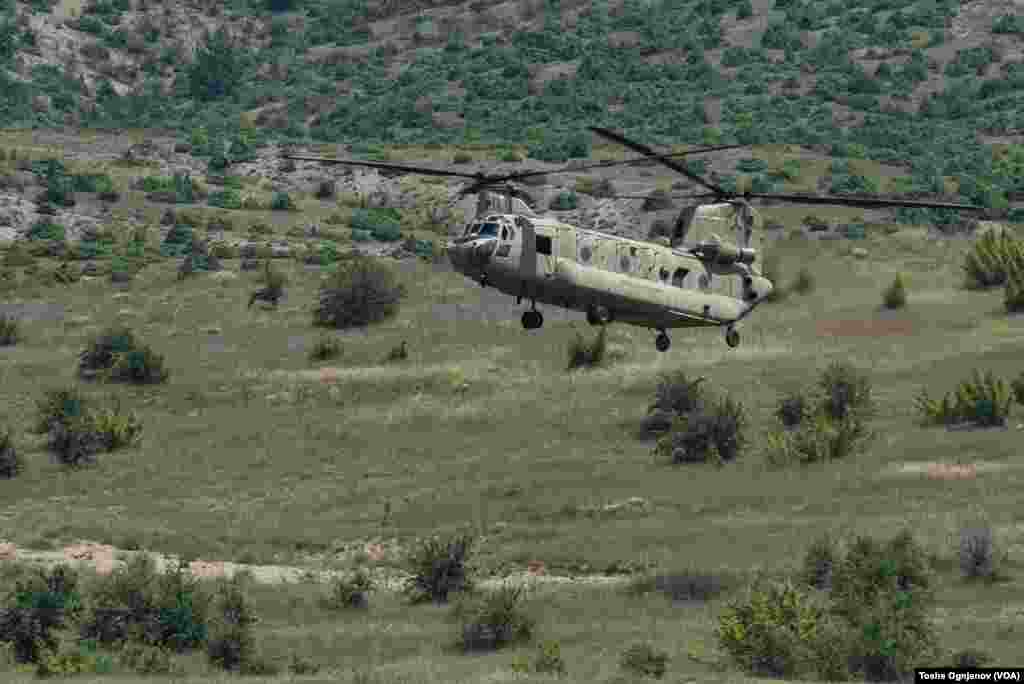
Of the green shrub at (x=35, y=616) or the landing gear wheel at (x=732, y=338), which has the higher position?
the landing gear wheel at (x=732, y=338)

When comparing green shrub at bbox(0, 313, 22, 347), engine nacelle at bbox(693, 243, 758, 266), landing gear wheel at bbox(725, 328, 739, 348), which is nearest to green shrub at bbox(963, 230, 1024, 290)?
green shrub at bbox(0, 313, 22, 347)

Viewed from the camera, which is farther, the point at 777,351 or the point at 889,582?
the point at 777,351

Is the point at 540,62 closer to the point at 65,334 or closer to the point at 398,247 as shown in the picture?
the point at 398,247

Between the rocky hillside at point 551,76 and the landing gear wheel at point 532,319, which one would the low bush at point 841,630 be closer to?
the landing gear wheel at point 532,319

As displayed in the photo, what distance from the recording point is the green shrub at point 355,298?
326 ft

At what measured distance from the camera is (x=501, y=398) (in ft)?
283

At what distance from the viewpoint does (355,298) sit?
99625mm

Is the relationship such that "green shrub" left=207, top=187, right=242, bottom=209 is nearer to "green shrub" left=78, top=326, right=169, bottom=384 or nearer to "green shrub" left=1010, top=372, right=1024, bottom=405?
"green shrub" left=78, top=326, right=169, bottom=384

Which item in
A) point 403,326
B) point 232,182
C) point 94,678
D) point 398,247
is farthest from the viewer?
point 232,182

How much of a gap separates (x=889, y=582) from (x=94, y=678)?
20.3 metres

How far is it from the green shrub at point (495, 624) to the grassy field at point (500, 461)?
90cm

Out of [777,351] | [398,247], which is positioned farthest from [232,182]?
[777,351]

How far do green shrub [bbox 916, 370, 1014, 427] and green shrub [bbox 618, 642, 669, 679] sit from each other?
26778 mm

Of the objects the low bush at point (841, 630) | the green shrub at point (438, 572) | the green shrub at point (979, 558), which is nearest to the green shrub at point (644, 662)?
the low bush at point (841, 630)
